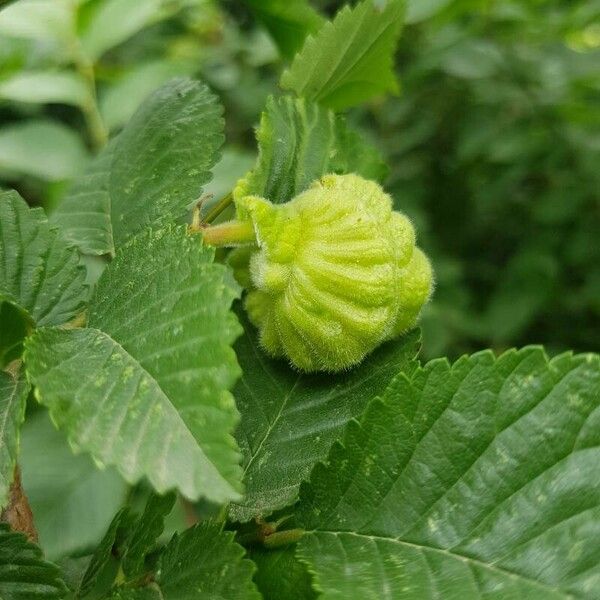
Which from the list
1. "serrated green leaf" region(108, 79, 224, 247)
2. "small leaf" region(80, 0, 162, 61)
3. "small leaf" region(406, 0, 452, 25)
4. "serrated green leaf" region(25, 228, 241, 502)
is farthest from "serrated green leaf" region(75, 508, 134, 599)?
"small leaf" region(80, 0, 162, 61)

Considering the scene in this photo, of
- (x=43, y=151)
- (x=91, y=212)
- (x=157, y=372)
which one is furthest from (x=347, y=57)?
(x=43, y=151)

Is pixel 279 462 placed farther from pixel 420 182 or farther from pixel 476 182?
pixel 476 182

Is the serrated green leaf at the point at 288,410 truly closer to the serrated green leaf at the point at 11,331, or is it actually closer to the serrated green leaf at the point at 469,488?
the serrated green leaf at the point at 469,488

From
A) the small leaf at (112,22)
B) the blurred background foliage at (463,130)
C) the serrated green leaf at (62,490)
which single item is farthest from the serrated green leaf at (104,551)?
the small leaf at (112,22)

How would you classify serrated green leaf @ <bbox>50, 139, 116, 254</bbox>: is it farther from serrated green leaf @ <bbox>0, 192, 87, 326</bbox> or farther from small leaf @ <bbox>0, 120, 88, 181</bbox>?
small leaf @ <bbox>0, 120, 88, 181</bbox>

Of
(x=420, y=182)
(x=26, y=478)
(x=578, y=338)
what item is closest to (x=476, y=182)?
(x=420, y=182)

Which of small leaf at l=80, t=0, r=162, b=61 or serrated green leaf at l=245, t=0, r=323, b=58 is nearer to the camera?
serrated green leaf at l=245, t=0, r=323, b=58

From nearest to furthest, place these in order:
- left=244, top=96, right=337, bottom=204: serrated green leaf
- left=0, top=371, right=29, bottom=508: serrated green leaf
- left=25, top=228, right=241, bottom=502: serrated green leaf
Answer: left=25, top=228, right=241, bottom=502: serrated green leaf < left=0, top=371, right=29, bottom=508: serrated green leaf < left=244, top=96, right=337, bottom=204: serrated green leaf
